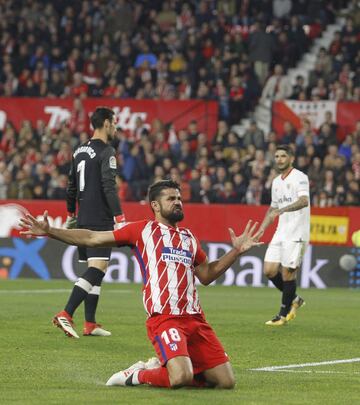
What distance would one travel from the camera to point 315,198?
81.5ft

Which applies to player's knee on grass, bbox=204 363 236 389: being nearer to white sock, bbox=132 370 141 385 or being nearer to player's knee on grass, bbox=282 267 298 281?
white sock, bbox=132 370 141 385

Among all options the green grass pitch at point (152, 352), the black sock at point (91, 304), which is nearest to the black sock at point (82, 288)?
the black sock at point (91, 304)

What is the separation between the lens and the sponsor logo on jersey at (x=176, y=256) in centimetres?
962

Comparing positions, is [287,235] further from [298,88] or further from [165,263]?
[298,88]

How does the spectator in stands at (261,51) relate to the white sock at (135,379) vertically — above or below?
above

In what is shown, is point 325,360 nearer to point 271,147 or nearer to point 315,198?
point 315,198

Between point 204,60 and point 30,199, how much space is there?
7249 mm

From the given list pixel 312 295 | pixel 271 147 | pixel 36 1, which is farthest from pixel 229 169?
pixel 36 1

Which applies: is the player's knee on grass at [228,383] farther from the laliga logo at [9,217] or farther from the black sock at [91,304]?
the laliga logo at [9,217]

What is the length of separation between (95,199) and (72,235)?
387 centimetres

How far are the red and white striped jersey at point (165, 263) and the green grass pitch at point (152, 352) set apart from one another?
2.31 feet

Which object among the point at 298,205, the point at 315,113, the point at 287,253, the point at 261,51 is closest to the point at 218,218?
the point at 315,113

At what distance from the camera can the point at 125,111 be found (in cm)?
2958

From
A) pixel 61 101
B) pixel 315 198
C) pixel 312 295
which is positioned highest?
pixel 61 101
